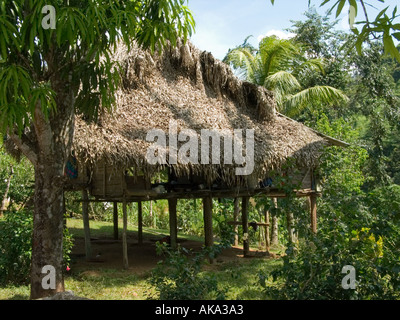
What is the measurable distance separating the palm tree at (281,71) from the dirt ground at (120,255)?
4.72 meters

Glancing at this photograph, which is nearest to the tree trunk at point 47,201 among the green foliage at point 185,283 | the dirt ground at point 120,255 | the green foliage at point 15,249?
the green foliage at point 185,283

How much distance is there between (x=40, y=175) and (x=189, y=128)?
387 centimetres

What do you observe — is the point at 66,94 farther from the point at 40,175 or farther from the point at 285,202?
the point at 285,202

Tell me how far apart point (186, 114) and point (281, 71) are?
481 centimetres

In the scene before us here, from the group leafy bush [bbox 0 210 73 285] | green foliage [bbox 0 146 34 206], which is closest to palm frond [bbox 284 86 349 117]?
green foliage [bbox 0 146 34 206]

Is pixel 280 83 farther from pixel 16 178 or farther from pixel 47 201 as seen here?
pixel 47 201

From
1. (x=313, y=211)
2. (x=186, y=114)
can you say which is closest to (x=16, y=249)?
(x=186, y=114)

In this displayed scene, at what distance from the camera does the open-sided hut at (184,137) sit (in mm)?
7641

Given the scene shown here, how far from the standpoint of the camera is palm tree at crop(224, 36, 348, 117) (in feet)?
41.5

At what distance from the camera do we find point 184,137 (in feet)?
26.8

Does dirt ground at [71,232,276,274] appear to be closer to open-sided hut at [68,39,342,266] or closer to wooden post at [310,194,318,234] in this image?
open-sided hut at [68,39,342,266]

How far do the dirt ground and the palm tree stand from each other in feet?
15.5

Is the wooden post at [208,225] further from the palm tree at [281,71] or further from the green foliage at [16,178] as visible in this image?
the green foliage at [16,178]
